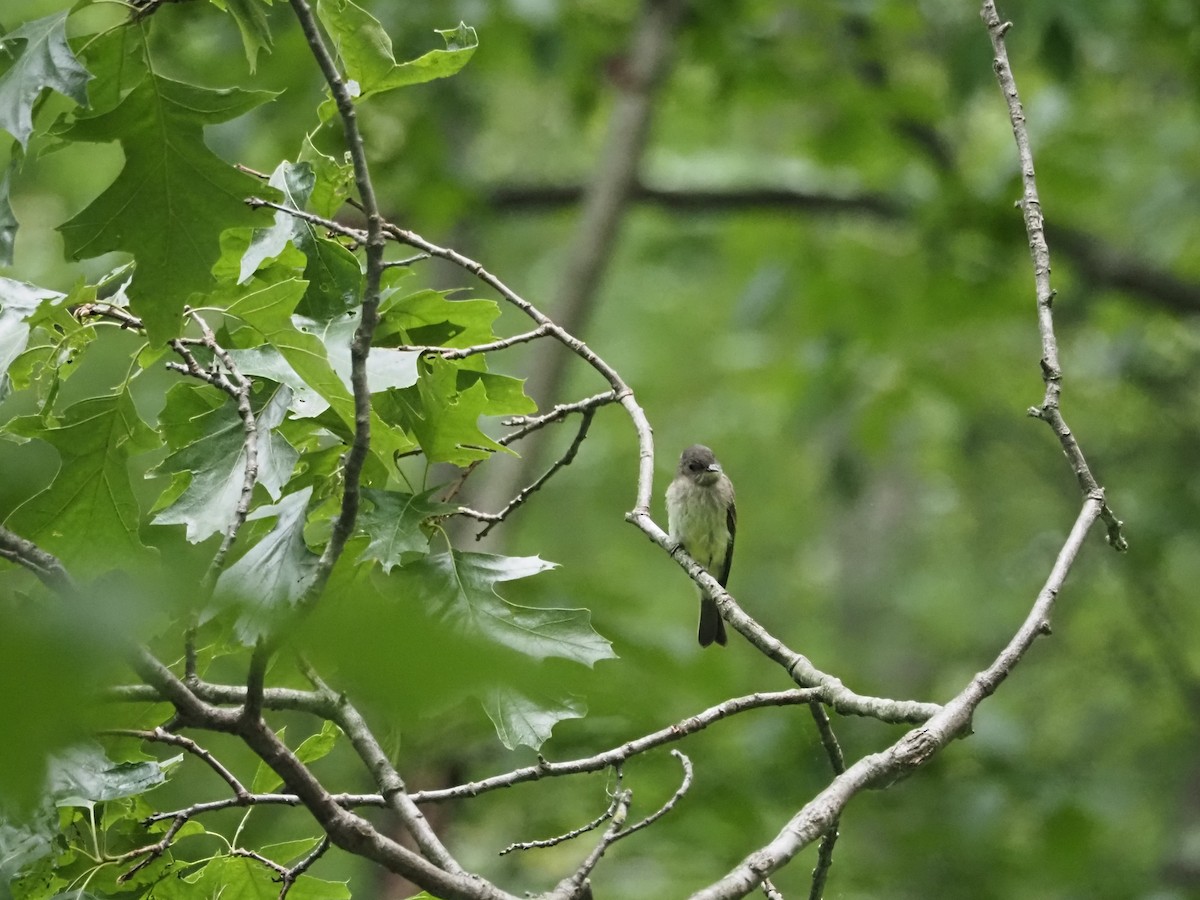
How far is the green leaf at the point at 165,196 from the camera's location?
2213 millimetres

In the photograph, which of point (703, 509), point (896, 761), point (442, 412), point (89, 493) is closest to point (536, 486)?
point (442, 412)

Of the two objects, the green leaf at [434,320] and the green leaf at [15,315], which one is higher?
the green leaf at [434,320]

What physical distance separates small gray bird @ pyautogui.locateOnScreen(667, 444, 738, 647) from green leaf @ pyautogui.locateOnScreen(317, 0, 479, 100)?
456 centimetres

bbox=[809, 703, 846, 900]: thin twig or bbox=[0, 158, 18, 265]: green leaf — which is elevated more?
bbox=[0, 158, 18, 265]: green leaf

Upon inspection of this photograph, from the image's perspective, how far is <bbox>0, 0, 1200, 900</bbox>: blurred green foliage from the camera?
703 cm

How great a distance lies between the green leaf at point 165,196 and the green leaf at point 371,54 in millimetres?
197

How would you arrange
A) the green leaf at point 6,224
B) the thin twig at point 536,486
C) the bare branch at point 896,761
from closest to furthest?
1. the bare branch at point 896,761
2. the green leaf at point 6,224
3. the thin twig at point 536,486

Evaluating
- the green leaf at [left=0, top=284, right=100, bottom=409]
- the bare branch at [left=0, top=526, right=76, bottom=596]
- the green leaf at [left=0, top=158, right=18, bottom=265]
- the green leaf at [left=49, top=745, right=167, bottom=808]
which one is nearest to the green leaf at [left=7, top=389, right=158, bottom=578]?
the green leaf at [left=0, top=284, right=100, bottom=409]

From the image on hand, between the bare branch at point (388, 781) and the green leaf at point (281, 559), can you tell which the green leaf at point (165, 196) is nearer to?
the green leaf at point (281, 559)

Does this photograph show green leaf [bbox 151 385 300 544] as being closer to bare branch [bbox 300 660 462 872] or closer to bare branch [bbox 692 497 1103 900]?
bare branch [bbox 300 660 462 872]

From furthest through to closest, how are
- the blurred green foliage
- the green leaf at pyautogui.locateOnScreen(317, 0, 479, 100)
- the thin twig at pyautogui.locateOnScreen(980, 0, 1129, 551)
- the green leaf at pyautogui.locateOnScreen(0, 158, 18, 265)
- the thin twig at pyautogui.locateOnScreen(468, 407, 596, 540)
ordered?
the blurred green foliage → the thin twig at pyautogui.locateOnScreen(980, 0, 1129, 551) → the thin twig at pyautogui.locateOnScreen(468, 407, 596, 540) → the green leaf at pyautogui.locateOnScreen(317, 0, 479, 100) → the green leaf at pyautogui.locateOnScreen(0, 158, 18, 265)

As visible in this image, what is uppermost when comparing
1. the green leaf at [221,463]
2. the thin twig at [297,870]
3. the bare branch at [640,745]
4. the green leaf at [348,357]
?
the green leaf at [348,357]

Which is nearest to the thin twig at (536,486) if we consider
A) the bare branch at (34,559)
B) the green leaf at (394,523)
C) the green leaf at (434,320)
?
the green leaf at (394,523)

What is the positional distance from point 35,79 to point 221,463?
68 cm
